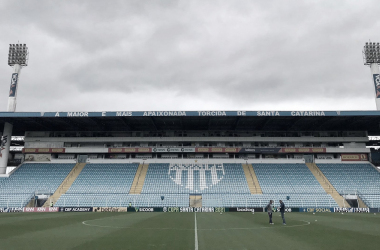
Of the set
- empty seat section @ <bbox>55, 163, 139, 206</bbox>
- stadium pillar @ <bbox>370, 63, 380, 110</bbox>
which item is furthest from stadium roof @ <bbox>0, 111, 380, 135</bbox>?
empty seat section @ <bbox>55, 163, 139, 206</bbox>

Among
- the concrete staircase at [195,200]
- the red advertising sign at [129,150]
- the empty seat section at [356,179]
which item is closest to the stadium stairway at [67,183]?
the red advertising sign at [129,150]

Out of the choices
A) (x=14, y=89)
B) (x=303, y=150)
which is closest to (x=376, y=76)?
(x=303, y=150)

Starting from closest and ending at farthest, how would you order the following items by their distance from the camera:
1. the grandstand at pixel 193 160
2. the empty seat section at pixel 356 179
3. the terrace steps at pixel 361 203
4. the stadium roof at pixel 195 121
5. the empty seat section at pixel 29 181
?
the terrace steps at pixel 361 203, the empty seat section at pixel 29 181, the grandstand at pixel 193 160, the empty seat section at pixel 356 179, the stadium roof at pixel 195 121

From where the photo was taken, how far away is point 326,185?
44.9 m

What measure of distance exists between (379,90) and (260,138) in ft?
75.8

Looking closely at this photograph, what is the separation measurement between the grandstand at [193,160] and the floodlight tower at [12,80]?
2.17 metres

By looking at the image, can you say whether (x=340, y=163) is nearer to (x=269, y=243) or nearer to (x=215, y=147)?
(x=215, y=147)

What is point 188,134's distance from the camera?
55.6 m

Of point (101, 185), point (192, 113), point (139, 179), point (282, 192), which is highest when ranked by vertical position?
point (192, 113)

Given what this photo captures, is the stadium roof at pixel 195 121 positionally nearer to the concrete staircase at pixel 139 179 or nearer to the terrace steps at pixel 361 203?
the concrete staircase at pixel 139 179

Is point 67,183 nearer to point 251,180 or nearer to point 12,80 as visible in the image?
point 12,80

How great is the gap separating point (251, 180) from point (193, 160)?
1194 cm

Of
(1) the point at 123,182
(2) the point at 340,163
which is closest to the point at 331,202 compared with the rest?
(2) the point at 340,163

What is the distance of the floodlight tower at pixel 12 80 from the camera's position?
158 feet
